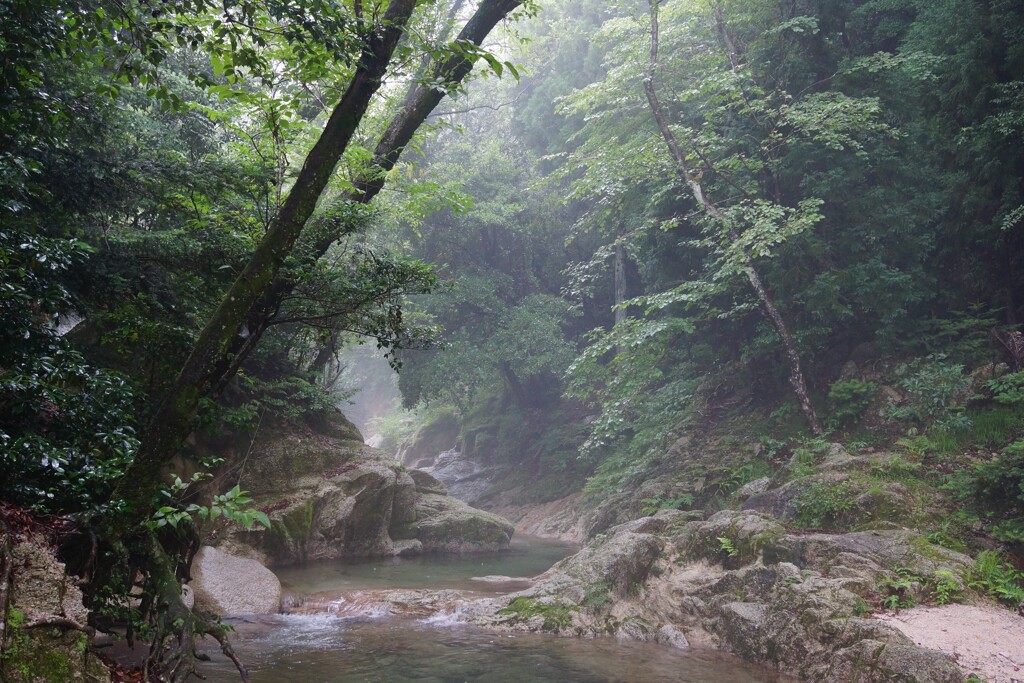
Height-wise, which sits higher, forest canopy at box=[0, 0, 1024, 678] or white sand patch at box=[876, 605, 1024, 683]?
forest canopy at box=[0, 0, 1024, 678]

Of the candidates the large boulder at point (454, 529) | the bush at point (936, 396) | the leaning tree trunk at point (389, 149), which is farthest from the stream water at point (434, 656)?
the bush at point (936, 396)

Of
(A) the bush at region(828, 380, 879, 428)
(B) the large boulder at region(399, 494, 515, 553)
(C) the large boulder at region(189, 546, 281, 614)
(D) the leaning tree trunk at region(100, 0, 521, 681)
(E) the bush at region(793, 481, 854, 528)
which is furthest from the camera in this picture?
(B) the large boulder at region(399, 494, 515, 553)

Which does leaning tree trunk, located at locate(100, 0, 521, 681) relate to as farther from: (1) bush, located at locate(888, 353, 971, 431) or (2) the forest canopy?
(1) bush, located at locate(888, 353, 971, 431)

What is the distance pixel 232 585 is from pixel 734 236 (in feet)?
37.7

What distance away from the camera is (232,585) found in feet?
32.8

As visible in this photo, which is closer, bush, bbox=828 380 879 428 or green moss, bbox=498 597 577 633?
green moss, bbox=498 597 577 633

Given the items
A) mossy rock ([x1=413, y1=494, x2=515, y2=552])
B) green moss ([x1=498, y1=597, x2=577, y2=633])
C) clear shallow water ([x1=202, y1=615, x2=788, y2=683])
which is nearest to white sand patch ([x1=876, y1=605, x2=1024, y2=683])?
clear shallow water ([x1=202, y1=615, x2=788, y2=683])

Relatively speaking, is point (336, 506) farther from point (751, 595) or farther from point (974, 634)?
point (974, 634)

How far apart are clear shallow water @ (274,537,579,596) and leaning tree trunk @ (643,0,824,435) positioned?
6.73m

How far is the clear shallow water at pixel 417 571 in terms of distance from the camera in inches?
455

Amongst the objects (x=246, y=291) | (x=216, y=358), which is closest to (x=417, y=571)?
(x=216, y=358)

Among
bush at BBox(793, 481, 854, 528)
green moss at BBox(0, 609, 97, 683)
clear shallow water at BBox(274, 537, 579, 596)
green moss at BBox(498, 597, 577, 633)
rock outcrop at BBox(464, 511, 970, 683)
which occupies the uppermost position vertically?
bush at BBox(793, 481, 854, 528)

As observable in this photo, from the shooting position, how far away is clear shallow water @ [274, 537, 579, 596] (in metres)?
11.6

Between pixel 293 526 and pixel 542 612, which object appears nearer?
pixel 542 612
